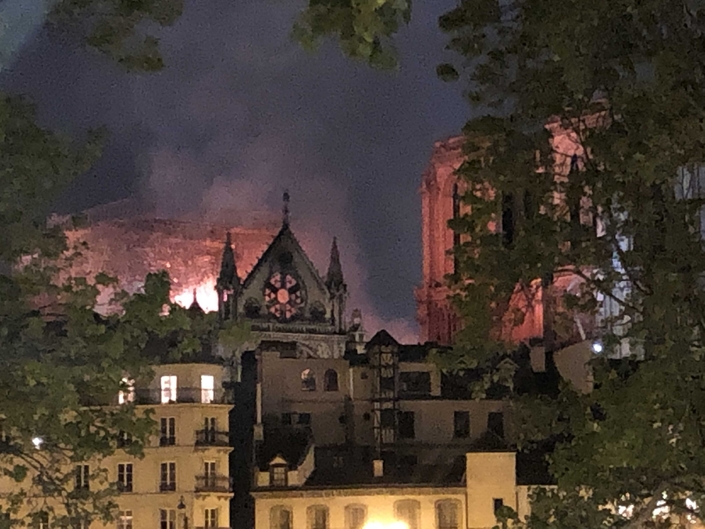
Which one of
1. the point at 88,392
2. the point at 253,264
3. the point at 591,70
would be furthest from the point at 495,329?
the point at 253,264

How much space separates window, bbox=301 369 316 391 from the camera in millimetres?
41250

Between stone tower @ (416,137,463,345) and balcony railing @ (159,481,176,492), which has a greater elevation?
stone tower @ (416,137,463,345)

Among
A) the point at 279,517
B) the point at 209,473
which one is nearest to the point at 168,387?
the point at 209,473

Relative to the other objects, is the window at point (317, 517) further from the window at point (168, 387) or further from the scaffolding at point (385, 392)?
the window at point (168, 387)

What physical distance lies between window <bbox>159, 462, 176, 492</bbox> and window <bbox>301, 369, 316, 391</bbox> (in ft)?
21.4

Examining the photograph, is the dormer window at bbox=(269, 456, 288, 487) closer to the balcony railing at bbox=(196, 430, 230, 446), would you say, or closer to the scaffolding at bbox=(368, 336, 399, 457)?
the balcony railing at bbox=(196, 430, 230, 446)

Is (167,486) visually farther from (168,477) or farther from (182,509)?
(182,509)

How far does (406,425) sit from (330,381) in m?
3.00

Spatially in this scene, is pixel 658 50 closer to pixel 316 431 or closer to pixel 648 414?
pixel 648 414

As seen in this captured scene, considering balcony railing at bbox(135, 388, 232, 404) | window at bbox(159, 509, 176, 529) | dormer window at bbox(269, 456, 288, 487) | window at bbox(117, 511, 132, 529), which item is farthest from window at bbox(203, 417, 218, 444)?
window at bbox(117, 511, 132, 529)

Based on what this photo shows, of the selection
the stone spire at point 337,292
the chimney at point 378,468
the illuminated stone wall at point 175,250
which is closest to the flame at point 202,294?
the illuminated stone wall at point 175,250

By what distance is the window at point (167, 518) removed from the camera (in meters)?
35.9

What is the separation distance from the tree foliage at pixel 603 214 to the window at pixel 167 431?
2320 cm

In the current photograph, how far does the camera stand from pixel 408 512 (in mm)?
36625
